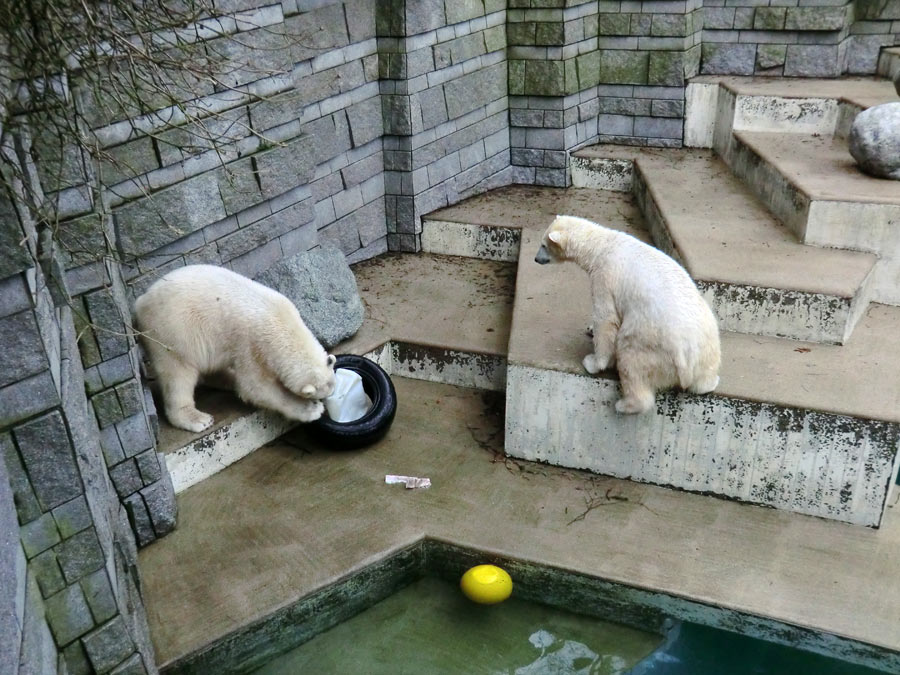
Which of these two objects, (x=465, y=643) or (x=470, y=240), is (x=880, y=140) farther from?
(x=465, y=643)

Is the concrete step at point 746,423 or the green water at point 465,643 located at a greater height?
the concrete step at point 746,423

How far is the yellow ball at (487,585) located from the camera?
12.0 ft

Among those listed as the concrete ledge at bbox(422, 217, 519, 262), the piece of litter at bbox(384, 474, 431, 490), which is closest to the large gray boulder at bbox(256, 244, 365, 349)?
the piece of litter at bbox(384, 474, 431, 490)

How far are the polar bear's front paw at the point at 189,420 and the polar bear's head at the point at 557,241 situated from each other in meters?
2.09

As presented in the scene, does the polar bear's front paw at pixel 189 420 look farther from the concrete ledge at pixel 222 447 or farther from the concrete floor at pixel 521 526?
the concrete floor at pixel 521 526

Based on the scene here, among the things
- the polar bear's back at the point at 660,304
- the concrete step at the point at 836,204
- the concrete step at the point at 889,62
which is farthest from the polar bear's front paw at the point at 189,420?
the concrete step at the point at 889,62

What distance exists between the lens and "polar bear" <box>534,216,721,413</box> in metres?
3.76

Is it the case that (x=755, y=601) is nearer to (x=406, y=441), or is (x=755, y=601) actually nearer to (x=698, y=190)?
(x=406, y=441)

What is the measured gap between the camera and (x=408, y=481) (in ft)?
14.3

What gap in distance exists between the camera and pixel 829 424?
383cm

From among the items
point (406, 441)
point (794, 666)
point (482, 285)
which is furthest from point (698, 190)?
point (794, 666)

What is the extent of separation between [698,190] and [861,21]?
2951 mm

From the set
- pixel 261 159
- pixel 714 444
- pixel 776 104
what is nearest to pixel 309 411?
pixel 261 159

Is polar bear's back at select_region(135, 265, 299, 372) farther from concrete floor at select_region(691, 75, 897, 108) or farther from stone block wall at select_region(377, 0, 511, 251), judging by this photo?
concrete floor at select_region(691, 75, 897, 108)
